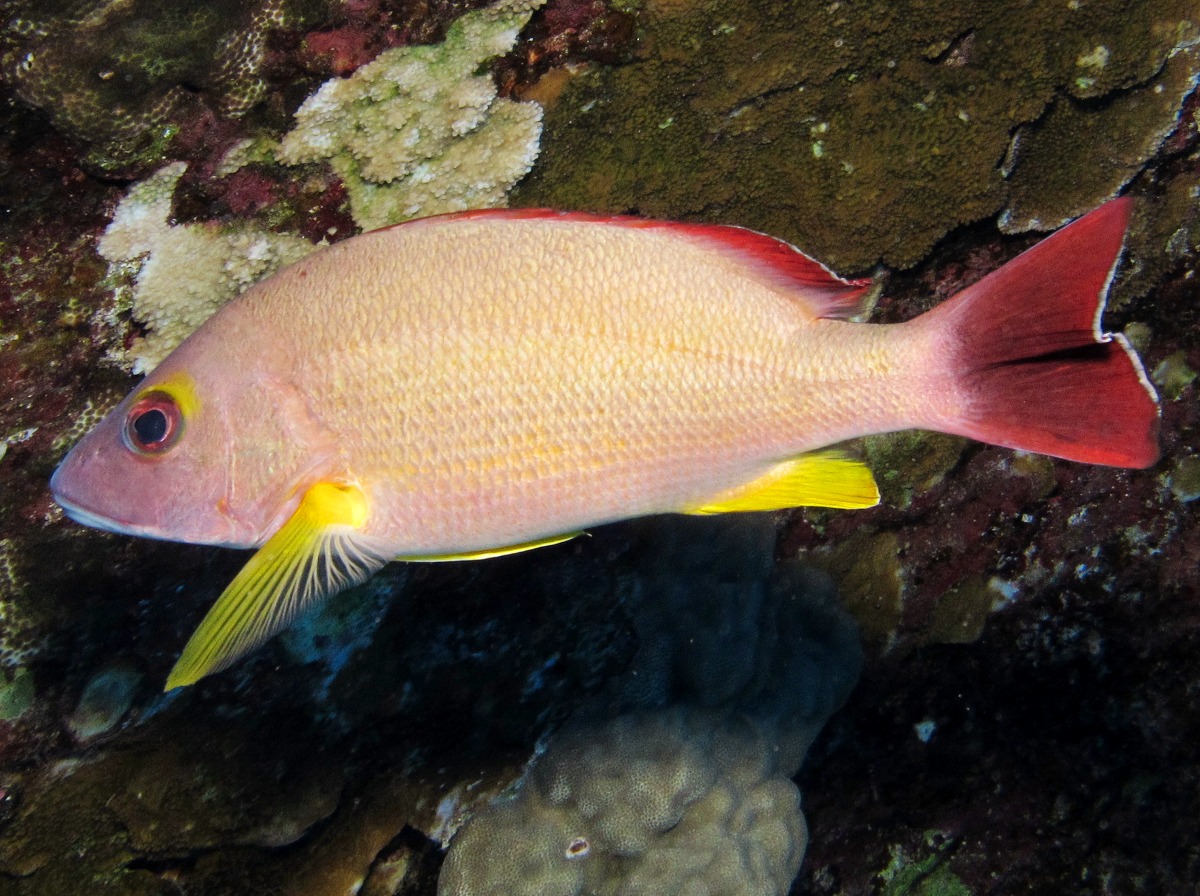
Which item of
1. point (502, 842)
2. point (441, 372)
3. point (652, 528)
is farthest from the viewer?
point (652, 528)

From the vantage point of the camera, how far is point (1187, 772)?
332 centimetres

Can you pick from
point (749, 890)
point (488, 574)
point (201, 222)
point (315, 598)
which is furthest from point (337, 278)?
point (749, 890)

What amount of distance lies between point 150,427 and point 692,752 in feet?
7.72

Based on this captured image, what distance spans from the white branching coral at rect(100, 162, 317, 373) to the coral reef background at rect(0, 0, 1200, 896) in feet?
0.08

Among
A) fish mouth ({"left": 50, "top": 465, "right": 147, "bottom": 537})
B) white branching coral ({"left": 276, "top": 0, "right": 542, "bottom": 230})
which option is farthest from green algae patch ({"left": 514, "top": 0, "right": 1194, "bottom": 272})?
fish mouth ({"left": 50, "top": 465, "right": 147, "bottom": 537})

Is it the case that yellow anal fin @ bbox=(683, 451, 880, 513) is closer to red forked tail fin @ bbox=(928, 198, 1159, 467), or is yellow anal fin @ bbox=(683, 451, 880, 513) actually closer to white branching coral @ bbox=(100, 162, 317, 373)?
red forked tail fin @ bbox=(928, 198, 1159, 467)

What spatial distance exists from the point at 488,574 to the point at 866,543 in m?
1.71

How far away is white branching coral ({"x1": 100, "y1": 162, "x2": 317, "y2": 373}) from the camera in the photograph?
91.9 inches

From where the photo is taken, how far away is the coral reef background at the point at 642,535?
7.61 feet

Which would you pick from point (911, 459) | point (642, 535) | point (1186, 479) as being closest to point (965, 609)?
point (911, 459)

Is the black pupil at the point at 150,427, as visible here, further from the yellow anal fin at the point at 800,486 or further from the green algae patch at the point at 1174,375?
the green algae patch at the point at 1174,375

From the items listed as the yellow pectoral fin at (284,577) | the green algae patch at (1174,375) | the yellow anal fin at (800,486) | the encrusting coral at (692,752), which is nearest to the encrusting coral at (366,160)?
the yellow pectoral fin at (284,577)

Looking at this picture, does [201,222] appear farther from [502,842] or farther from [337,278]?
[502,842]

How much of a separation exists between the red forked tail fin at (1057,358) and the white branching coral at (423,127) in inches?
61.0
